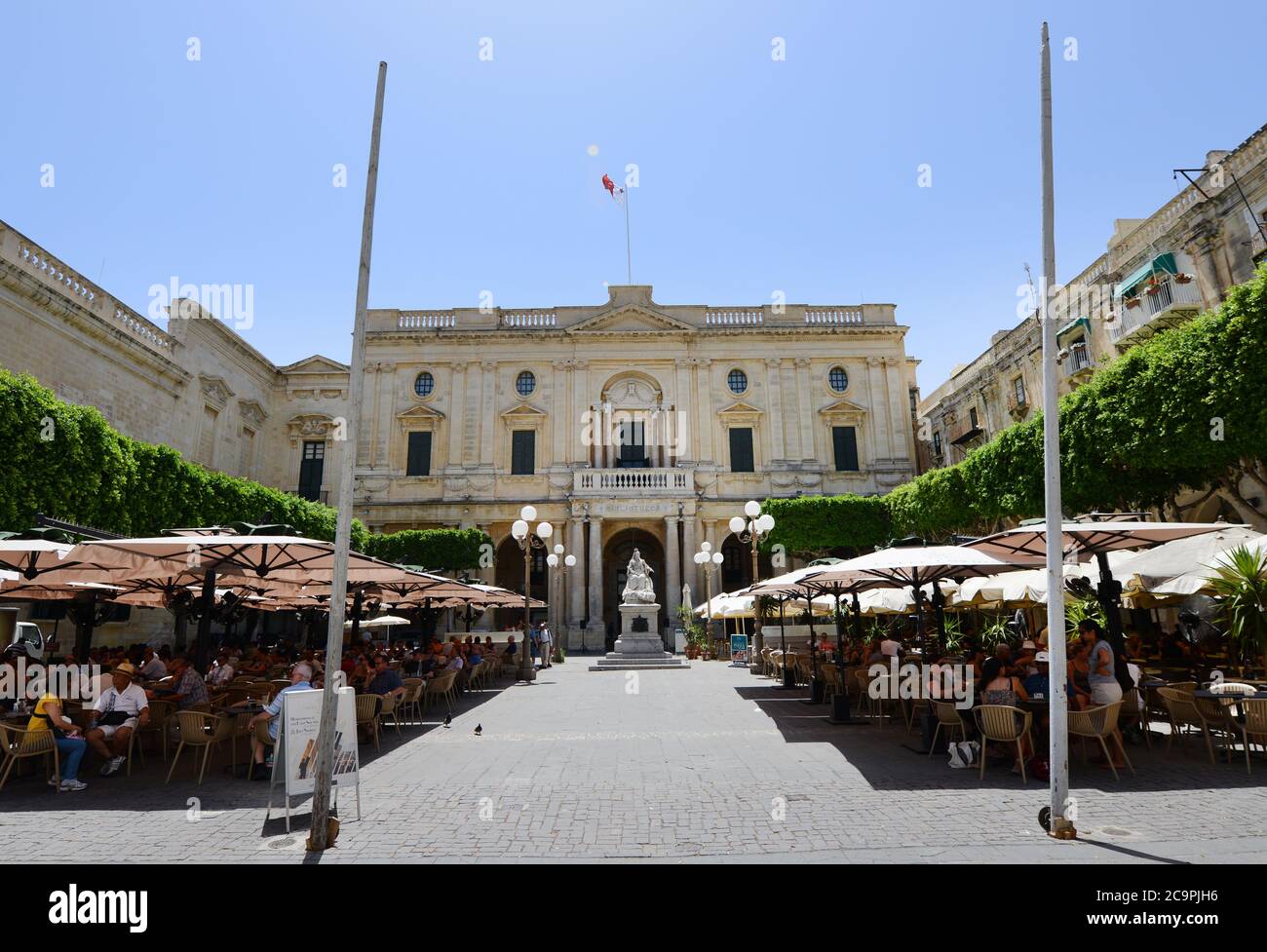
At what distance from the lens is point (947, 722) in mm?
7992

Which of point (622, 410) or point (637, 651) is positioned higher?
point (622, 410)

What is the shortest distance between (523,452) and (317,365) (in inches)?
485

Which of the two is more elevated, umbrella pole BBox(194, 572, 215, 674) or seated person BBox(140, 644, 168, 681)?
umbrella pole BBox(194, 572, 215, 674)

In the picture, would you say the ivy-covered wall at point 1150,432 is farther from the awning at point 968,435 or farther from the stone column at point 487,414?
the stone column at point 487,414

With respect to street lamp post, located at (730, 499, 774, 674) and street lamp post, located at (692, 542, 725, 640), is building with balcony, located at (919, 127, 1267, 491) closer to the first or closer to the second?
street lamp post, located at (730, 499, 774, 674)

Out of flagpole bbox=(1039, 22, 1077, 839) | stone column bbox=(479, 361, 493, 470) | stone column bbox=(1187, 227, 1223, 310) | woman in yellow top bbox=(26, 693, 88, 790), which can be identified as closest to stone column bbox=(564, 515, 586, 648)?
stone column bbox=(479, 361, 493, 470)

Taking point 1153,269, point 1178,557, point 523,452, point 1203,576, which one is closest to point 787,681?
point 1178,557

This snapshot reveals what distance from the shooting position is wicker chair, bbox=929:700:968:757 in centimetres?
786

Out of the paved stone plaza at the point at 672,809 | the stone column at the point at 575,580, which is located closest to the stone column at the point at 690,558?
the stone column at the point at 575,580

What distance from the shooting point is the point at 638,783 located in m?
7.11

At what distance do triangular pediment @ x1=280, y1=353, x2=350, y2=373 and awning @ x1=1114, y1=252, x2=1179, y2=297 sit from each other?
35060 millimetres

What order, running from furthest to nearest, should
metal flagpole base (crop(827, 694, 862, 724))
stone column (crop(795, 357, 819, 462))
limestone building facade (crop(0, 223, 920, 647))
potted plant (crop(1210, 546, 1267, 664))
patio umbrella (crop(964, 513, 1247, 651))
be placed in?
stone column (crop(795, 357, 819, 462)) < limestone building facade (crop(0, 223, 920, 647)) < metal flagpole base (crop(827, 694, 862, 724)) < potted plant (crop(1210, 546, 1267, 664)) < patio umbrella (crop(964, 513, 1247, 651))

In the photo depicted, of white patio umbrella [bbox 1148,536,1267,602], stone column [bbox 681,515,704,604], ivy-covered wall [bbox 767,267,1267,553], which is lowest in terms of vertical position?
white patio umbrella [bbox 1148,536,1267,602]

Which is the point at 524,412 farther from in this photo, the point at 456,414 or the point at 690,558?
the point at 690,558
